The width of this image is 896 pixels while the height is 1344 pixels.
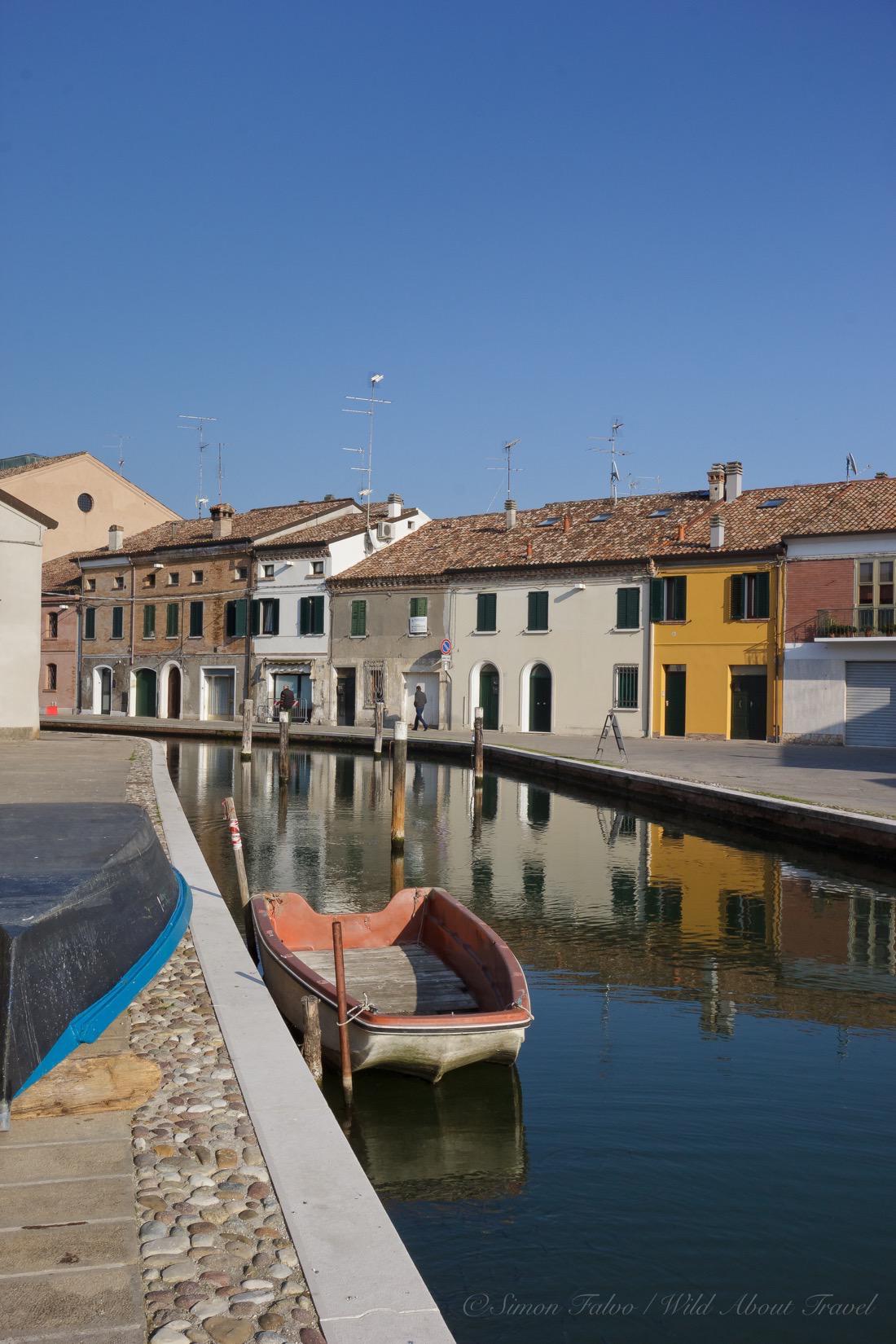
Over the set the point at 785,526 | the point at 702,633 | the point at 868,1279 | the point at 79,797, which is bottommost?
the point at 868,1279

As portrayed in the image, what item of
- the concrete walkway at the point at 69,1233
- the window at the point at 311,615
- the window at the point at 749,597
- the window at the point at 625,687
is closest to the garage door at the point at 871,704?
the window at the point at 749,597

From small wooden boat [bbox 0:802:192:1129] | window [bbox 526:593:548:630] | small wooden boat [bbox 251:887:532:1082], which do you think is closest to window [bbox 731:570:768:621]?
window [bbox 526:593:548:630]

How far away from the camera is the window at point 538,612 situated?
119 feet

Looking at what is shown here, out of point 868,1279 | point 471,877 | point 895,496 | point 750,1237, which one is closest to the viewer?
point 868,1279

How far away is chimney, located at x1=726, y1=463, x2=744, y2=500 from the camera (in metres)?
35.2

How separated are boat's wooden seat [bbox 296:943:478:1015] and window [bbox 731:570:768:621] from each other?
24261mm

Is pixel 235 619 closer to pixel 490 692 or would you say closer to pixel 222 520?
pixel 222 520

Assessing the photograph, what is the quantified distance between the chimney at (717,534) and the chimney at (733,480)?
314cm

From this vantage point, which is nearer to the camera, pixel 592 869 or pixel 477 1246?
pixel 477 1246

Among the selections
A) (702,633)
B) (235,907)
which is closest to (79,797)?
(235,907)

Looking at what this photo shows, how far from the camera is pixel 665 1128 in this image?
6.71 metres

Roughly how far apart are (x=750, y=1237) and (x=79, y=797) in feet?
37.7

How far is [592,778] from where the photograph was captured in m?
23.8

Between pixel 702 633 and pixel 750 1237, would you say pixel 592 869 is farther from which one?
pixel 702 633
